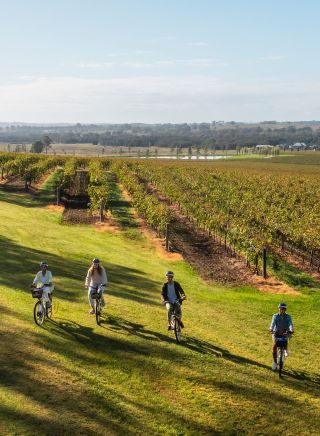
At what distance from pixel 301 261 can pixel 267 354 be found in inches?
721

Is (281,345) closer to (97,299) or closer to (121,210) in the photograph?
(97,299)

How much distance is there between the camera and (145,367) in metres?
13.6

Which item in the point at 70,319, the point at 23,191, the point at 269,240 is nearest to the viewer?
the point at 70,319

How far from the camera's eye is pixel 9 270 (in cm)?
2230

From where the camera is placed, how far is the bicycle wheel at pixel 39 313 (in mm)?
15516

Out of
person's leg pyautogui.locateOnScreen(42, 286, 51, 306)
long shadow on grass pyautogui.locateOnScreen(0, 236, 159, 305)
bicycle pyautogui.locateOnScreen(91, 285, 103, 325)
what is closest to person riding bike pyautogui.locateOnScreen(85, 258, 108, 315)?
Result: bicycle pyautogui.locateOnScreen(91, 285, 103, 325)

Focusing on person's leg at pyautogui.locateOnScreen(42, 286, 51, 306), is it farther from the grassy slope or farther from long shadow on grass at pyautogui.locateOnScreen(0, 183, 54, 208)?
long shadow on grass at pyautogui.locateOnScreen(0, 183, 54, 208)

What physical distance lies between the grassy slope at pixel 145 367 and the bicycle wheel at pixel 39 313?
0.24 m

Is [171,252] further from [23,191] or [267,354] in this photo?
[23,191]

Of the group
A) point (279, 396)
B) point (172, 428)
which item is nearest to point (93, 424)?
point (172, 428)

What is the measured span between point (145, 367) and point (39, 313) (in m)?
4.34

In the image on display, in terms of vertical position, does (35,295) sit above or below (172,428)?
above

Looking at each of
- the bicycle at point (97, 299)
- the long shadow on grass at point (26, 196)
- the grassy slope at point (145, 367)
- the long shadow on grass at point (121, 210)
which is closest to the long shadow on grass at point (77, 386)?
the grassy slope at point (145, 367)

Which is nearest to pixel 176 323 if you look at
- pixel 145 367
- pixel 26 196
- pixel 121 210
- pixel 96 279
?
pixel 145 367
